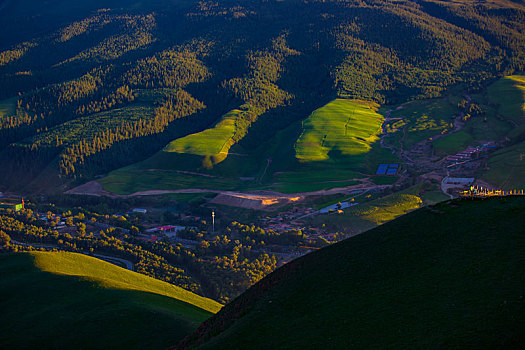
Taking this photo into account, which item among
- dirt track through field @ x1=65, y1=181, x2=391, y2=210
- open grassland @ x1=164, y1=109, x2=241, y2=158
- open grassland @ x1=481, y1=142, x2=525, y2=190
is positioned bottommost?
dirt track through field @ x1=65, y1=181, x2=391, y2=210

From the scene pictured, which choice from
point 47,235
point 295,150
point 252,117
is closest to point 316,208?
point 295,150

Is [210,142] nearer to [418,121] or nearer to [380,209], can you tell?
[418,121]

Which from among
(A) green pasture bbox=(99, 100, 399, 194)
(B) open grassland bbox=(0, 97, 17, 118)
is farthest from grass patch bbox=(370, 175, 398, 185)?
(B) open grassland bbox=(0, 97, 17, 118)

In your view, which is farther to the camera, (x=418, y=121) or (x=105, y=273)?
(x=418, y=121)

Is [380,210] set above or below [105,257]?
above

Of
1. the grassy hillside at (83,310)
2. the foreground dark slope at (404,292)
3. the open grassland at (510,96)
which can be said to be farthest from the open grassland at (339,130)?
the foreground dark slope at (404,292)

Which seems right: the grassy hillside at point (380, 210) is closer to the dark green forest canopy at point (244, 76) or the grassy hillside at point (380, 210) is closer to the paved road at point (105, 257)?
A: the paved road at point (105, 257)

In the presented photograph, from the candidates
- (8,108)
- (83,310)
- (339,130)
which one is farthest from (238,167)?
(83,310)

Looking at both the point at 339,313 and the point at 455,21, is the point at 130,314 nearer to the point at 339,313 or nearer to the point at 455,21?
the point at 339,313

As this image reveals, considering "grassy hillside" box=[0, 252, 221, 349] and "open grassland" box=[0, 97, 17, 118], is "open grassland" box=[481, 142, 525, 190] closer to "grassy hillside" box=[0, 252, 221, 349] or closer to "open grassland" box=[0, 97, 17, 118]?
"grassy hillside" box=[0, 252, 221, 349]
